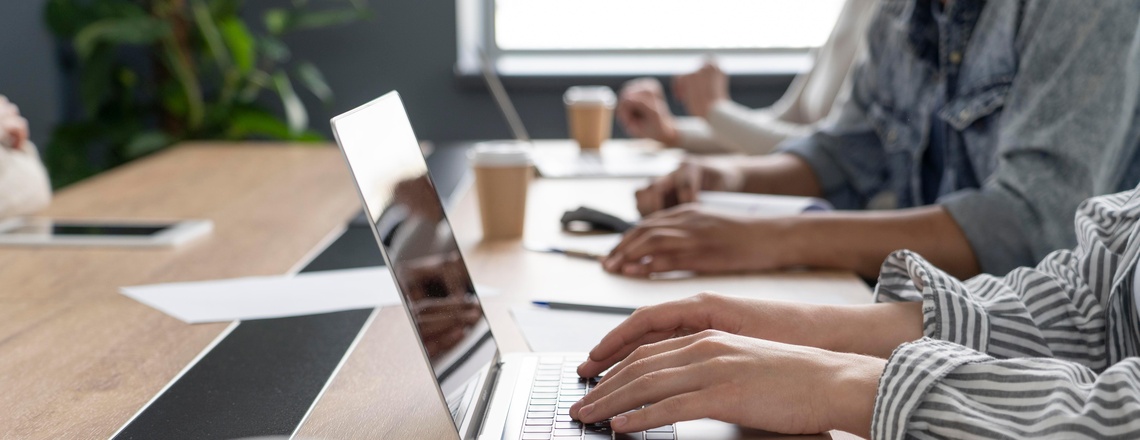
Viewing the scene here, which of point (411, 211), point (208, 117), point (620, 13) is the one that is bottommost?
point (208, 117)

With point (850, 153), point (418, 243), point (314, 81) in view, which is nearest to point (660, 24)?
point (314, 81)

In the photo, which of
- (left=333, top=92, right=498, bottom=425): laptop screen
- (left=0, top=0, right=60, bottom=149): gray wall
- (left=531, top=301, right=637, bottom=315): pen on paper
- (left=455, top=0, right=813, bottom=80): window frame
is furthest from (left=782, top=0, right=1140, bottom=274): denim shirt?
(left=0, top=0, right=60, bottom=149): gray wall

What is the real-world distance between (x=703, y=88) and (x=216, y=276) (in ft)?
4.65

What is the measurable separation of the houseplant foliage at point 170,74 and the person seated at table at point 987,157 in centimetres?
248

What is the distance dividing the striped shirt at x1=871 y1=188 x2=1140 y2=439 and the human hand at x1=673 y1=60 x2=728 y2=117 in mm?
1465

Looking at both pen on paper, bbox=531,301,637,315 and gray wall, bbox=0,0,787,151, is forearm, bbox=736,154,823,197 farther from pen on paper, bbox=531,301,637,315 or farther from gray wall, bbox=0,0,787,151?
gray wall, bbox=0,0,787,151

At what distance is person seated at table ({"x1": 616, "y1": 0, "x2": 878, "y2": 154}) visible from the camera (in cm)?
219

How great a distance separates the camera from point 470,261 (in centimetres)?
119

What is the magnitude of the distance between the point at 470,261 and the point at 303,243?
10.1 inches

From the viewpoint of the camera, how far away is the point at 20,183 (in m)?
1.37

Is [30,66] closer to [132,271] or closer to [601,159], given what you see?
[601,159]

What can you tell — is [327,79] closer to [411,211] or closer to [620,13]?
[620,13]

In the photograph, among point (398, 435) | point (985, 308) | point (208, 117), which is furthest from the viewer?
point (208, 117)

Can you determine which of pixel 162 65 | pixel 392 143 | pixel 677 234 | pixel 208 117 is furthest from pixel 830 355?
pixel 162 65
